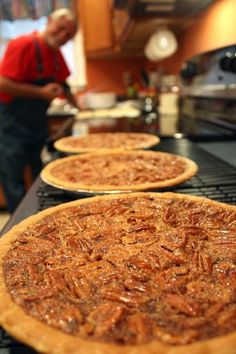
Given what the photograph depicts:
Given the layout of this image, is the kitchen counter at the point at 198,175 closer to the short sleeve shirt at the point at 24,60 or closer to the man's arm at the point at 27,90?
the man's arm at the point at 27,90

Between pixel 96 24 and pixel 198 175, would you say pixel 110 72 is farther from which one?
pixel 198 175

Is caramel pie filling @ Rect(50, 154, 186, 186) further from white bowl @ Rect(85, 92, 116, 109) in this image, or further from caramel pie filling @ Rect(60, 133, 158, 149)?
white bowl @ Rect(85, 92, 116, 109)

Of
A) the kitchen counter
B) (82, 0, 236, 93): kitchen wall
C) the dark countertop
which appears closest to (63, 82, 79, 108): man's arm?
(82, 0, 236, 93): kitchen wall

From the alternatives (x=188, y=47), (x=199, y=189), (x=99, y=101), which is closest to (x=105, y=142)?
(x=199, y=189)

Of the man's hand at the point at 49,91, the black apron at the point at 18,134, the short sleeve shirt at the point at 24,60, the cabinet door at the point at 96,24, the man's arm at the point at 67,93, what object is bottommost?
the black apron at the point at 18,134

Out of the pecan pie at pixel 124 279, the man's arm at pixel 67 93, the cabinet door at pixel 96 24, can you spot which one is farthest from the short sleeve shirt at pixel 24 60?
the cabinet door at pixel 96 24

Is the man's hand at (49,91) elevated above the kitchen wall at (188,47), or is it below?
below

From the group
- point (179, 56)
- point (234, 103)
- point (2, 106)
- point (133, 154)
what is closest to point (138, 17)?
point (179, 56)

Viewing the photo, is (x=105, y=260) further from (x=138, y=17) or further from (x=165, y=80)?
(x=165, y=80)
